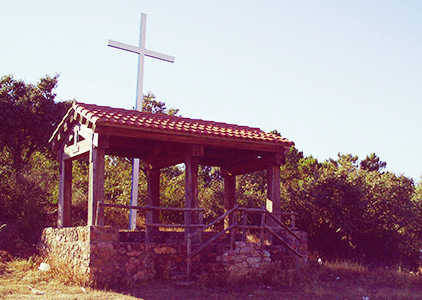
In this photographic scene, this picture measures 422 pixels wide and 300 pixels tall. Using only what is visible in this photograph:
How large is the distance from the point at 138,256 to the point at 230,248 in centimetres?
227

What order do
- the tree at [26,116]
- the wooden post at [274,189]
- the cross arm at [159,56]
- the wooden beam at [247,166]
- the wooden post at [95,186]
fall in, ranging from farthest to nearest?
the tree at [26,116], the cross arm at [159,56], the wooden beam at [247,166], the wooden post at [274,189], the wooden post at [95,186]

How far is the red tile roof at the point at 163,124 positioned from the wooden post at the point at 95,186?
0.85 meters

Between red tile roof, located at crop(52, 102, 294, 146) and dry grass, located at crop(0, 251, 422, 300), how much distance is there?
378 centimetres

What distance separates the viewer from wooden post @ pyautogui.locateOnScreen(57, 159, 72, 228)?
45.8ft

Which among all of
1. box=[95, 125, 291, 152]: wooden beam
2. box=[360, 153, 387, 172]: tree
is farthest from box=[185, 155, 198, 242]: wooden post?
box=[360, 153, 387, 172]: tree

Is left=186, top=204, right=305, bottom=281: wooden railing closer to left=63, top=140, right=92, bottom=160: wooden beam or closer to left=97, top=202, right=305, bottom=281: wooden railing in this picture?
left=97, top=202, right=305, bottom=281: wooden railing

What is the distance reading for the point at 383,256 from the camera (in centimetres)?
1683

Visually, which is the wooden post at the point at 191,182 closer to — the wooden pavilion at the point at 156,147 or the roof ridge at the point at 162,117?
the wooden pavilion at the point at 156,147

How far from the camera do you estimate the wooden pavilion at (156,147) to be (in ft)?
38.0

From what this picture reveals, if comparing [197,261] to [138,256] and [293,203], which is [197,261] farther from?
[293,203]

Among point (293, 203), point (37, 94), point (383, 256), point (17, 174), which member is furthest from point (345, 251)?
point (37, 94)

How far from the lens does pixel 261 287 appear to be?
11.2m

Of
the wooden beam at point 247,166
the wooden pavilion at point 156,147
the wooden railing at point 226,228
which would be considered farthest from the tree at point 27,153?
the wooden beam at point 247,166

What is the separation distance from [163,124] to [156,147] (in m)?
2.25
